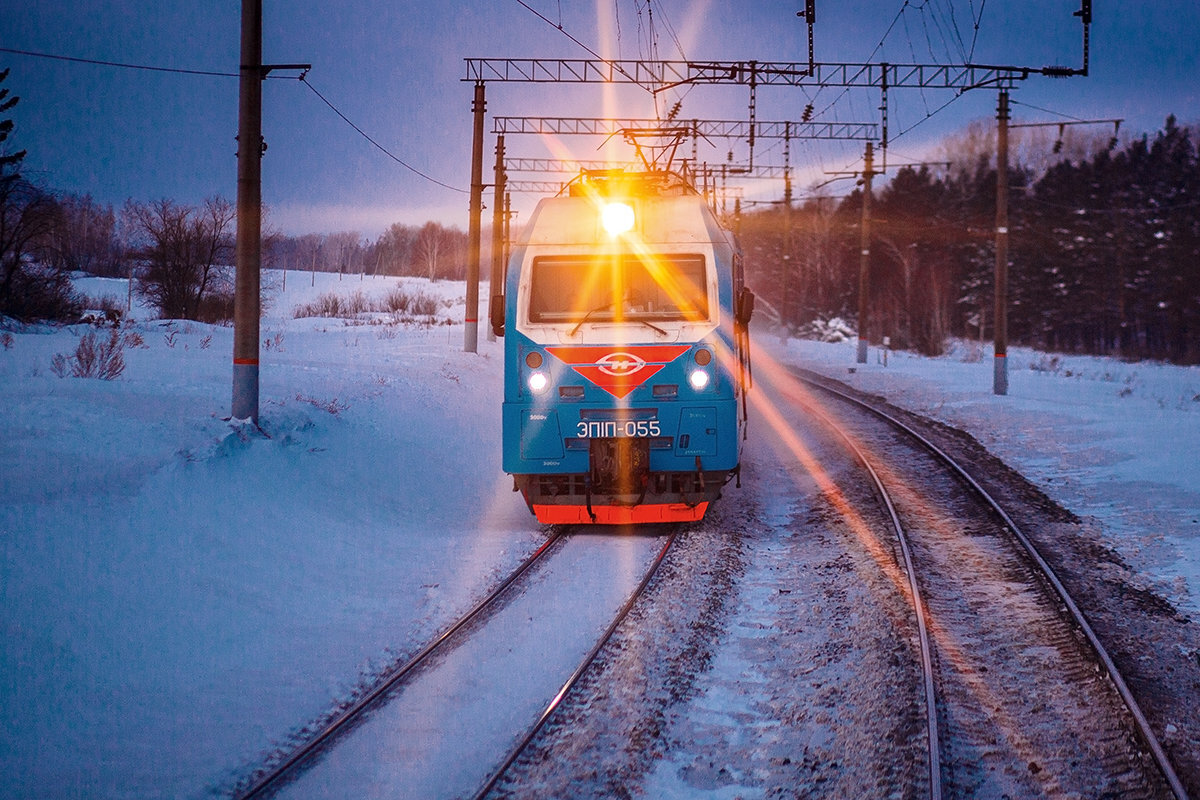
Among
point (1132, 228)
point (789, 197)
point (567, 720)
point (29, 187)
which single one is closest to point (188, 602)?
point (567, 720)

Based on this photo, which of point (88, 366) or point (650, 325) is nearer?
point (650, 325)

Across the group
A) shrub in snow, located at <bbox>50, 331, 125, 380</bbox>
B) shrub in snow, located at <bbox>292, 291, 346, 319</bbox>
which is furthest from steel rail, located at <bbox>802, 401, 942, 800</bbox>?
shrub in snow, located at <bbox>292, 291, 346, 319</bbox>

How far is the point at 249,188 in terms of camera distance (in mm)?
9789

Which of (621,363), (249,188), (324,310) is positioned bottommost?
(621,363)

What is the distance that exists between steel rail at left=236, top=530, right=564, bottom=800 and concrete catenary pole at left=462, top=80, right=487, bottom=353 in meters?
15.0

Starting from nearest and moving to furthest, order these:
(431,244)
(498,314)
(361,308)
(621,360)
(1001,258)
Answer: (621,360)
(498,314)
(1001,258)
(361,308)
(431,244)

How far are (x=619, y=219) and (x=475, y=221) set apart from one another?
14141mm

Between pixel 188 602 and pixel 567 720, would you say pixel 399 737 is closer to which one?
pixel 567 720

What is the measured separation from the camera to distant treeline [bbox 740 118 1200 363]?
45.7 metres

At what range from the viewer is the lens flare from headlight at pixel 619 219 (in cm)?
867

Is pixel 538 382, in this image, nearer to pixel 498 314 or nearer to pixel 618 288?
pixel 498 314

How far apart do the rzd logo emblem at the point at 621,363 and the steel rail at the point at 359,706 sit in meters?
2.09

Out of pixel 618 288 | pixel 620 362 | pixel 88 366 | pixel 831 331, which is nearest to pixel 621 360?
pixel 620 362

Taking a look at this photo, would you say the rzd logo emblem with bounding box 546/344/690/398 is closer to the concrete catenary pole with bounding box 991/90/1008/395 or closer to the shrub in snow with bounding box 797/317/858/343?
the concrete catenary pole with bounding box 991/90/1008/395
